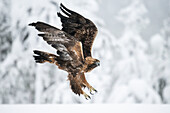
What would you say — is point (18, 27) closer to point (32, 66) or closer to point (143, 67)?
point (32, 66)

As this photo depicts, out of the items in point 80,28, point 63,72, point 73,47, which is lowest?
point 63,72

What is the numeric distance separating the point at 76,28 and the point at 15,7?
226cm

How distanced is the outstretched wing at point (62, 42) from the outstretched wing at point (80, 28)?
66 millimetres

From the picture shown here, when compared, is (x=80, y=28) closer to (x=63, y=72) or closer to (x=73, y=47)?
(x=73, y=47)

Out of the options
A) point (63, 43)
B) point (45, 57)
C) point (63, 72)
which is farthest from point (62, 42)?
point (63, 72)

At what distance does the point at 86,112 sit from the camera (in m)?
1.14

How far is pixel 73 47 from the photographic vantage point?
3.27 feet

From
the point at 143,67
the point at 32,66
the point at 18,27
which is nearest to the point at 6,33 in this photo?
the point at 18,27

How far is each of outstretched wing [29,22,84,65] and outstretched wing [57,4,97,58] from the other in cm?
7

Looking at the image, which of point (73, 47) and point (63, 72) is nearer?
point (73, 47)

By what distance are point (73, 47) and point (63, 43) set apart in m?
0.05

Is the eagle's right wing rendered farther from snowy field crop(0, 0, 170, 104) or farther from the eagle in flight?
snowy field crop(0, 0, 170, 104)

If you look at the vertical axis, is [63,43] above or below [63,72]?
above

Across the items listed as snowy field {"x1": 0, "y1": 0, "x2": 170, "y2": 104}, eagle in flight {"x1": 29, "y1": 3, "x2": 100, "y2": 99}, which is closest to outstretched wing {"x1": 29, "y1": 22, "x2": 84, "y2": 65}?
eagle in flight {"x1": 29, "y1": 3, "x2": 100, "y2": 99}
